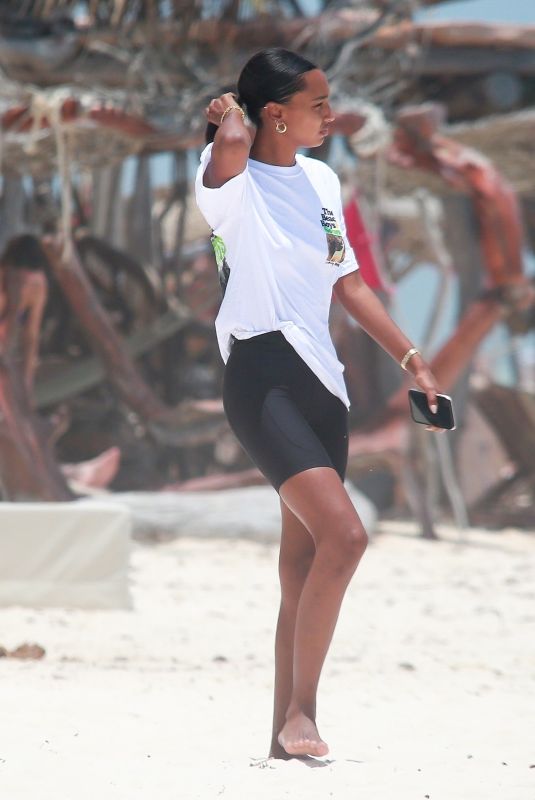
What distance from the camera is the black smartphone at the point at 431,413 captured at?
269 cm

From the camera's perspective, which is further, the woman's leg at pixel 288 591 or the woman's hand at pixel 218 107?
the woman's leg at pixel 288 591

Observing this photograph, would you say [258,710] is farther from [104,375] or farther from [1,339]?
[104,375]

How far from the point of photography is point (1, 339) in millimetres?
7688

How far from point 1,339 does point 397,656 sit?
3.93 meters

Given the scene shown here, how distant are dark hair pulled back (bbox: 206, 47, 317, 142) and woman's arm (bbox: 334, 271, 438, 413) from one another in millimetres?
417

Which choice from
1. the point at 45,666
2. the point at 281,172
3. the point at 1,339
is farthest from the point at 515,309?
the point at 281,172

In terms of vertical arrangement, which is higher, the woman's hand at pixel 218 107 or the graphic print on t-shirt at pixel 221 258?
the woman's hand at pixel 218 107

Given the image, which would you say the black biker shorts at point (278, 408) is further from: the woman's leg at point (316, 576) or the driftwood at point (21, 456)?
the driftwood at point (21, 456)

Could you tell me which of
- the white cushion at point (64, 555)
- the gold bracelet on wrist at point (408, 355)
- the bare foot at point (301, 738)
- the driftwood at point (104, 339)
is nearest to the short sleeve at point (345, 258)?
the gold bracelet on wrist at point (408, 355)

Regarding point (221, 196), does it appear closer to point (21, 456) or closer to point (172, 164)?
point (21, 456)

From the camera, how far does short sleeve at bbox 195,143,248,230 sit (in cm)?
254

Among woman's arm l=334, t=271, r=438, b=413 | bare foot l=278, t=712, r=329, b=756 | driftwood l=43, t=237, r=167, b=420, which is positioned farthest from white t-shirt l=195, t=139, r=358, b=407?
driftwood l=43, t=237, r=167, b=420

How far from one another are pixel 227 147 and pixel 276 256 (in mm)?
256

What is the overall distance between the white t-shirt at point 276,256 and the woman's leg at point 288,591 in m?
0.32
